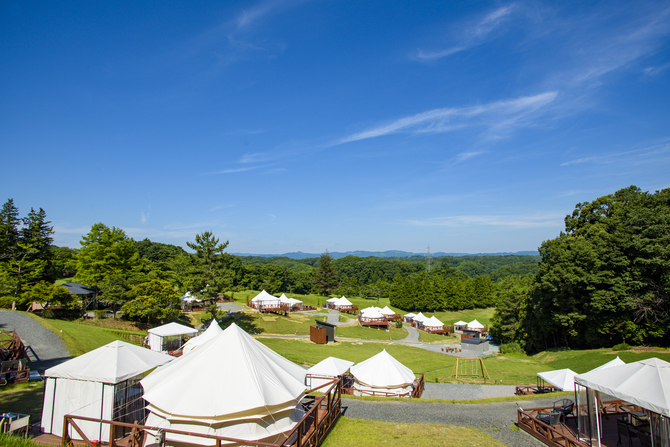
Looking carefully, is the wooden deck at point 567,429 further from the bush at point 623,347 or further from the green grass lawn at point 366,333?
the green grass lawn at point 366,333

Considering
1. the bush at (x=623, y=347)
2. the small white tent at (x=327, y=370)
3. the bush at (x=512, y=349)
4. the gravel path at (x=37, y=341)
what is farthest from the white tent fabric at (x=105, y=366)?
the bush at (x=512, y=349)

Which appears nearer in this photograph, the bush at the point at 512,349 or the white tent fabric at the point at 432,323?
the bush at the point at 512,349

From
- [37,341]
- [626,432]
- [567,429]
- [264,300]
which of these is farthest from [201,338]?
[264,300]

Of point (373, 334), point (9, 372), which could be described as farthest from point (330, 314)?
point (9, 372)

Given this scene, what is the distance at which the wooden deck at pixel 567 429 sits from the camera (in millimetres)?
8945

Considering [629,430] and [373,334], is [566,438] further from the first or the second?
[373,334]

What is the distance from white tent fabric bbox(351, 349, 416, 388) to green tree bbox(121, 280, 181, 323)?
1995 centimetres

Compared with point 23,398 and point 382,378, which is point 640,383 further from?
point 23,398

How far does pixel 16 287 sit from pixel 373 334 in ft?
111

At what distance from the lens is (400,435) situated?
9555 millimetres

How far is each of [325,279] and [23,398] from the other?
63418 mm

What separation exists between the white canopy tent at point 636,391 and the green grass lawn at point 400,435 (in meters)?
2.60

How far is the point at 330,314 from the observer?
4988 centimetres

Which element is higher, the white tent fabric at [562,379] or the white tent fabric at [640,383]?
the white tent fabric at [640,383]
